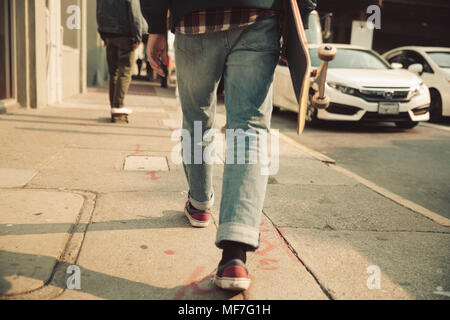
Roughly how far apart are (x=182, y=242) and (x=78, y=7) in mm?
10207

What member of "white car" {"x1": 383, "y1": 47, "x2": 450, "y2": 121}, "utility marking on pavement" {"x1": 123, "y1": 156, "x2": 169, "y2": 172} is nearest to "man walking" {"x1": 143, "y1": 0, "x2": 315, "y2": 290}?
"utility marking on pavement" {"x1": 123, "y1": 156, "x2": 169, "y2": 172}

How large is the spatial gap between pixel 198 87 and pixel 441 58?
9.50 meters

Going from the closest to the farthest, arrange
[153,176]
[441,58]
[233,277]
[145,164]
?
1. [233,277]
2. [153,176]
3. [145,164]
4. [441,58]

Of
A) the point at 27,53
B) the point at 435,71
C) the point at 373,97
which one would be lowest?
the point at 373,97

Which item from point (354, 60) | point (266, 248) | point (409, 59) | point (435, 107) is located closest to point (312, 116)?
point (354, 60)

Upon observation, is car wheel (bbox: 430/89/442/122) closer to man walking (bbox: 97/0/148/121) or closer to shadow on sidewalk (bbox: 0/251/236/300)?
man walking (bbox: 97/0/148/121)

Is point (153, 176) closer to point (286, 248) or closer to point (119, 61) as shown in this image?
point (286, 248)

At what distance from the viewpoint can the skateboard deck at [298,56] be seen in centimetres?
188

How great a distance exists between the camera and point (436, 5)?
69.9 feet

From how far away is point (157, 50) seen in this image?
7.81 feet

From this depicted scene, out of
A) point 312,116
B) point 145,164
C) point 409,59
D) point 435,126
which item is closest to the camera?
point 145,164

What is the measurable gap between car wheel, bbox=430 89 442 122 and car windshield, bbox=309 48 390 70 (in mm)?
1550

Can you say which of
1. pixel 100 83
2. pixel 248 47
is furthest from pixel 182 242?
pixel 100 83
